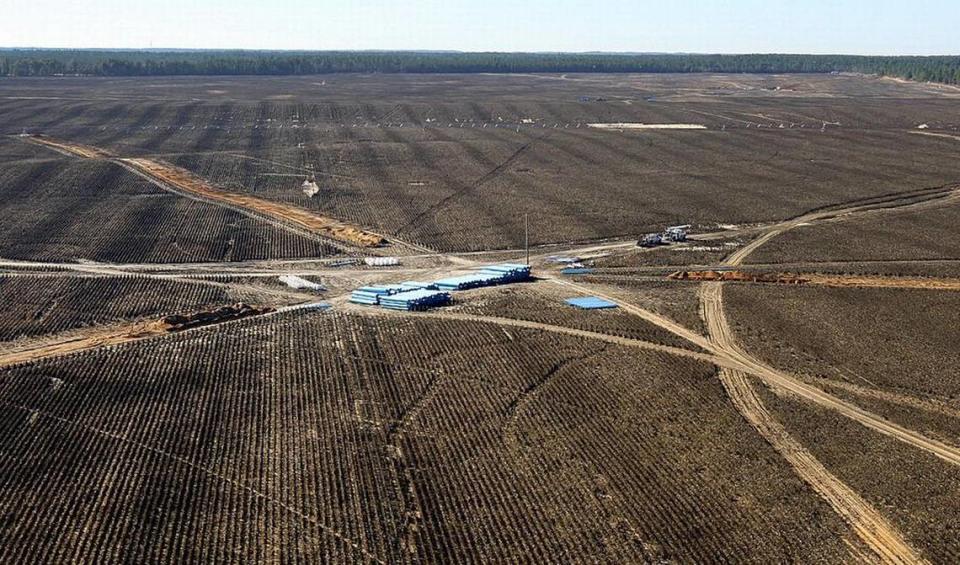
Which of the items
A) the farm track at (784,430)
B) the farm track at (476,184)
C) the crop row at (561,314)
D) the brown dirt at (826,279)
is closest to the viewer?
the farm track at (784,430)

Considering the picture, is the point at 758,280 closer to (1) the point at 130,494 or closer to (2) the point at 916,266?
(2) the point at 916,266

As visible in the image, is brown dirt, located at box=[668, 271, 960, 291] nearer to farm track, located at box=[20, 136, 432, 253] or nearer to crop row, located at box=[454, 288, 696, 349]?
crop row, located at box=[454, 288, 696, 349]

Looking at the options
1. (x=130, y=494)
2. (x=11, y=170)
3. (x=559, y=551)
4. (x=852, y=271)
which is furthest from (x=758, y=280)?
(x=11, y=170)

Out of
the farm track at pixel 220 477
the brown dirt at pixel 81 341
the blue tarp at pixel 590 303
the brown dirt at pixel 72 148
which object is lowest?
the farm track at pixel 220 477

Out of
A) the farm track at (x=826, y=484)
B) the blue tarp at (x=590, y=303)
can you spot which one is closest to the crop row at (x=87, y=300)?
the blue tarp at (x=590, y=303)

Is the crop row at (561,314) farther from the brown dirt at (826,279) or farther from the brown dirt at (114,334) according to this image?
the brown dirt at (114,334)

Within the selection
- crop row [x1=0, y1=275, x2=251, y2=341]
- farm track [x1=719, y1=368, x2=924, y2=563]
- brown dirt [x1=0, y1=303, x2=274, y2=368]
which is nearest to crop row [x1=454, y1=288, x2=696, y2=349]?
farm track [x1=719, y1=368, x2=924, y2=563]

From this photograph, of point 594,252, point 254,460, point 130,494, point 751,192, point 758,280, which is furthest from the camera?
point 751,192
